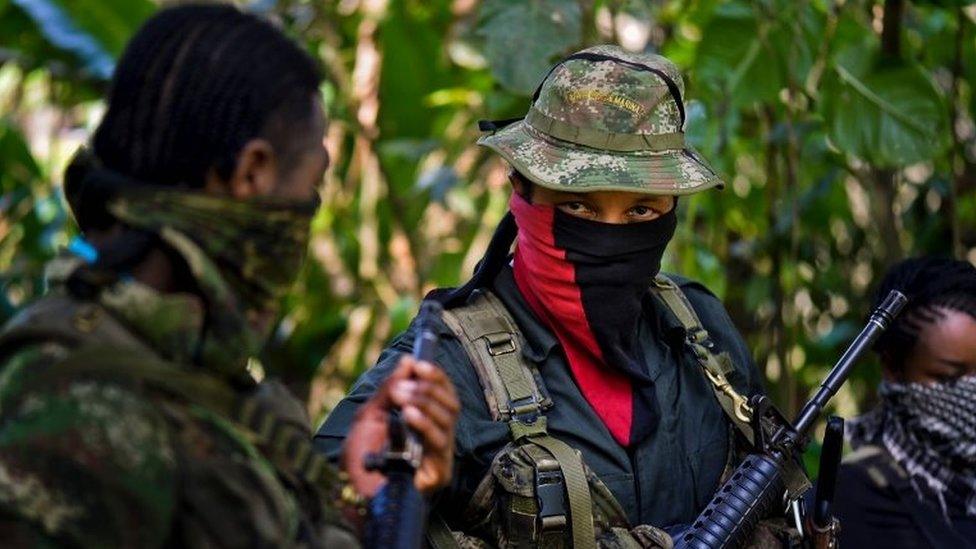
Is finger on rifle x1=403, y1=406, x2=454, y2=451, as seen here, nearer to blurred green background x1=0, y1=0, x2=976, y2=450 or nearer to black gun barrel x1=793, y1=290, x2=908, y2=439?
black gun barrel x1=793, y1=290, x2=908, y2=439

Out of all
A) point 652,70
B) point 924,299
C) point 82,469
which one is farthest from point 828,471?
point 82,469

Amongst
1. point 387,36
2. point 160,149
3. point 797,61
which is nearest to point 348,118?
point 387,36

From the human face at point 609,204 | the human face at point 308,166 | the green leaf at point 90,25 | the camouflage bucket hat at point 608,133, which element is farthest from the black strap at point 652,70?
the green leaf at point 90,25

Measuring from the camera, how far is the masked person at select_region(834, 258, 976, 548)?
324 centimetres

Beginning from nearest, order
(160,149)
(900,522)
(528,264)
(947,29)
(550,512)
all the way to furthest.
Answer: (160,149)
(550,512)
(528,264)
(900,522)
(947,29)

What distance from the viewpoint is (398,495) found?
1.89m

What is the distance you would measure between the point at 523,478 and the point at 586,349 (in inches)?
13.6

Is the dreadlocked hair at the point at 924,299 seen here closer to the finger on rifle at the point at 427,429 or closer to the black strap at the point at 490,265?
the black strap at the point at 490,265

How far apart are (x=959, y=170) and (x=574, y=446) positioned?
282 centimetres

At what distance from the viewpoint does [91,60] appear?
554cm

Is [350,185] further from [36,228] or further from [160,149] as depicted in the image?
[160,149]

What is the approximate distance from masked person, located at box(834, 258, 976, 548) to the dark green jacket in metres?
0.50

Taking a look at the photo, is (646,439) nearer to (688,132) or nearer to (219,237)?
(219,237)

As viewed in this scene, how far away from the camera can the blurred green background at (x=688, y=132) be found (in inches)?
163
